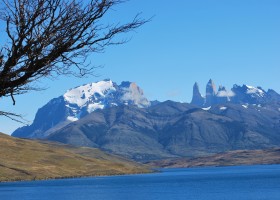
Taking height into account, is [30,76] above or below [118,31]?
below

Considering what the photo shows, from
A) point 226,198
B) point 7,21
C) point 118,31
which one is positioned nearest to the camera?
point 7,21

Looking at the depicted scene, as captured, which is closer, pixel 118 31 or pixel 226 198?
pixel 118 31

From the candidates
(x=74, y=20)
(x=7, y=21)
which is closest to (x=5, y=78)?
(x=7, y=21)

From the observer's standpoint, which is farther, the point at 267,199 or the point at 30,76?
the point at 267,199

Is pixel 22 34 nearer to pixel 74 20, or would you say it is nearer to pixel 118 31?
pixel 74 20

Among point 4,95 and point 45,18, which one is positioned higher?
point 45,18

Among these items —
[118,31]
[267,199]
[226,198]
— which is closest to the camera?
[118,31]

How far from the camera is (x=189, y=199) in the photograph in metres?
184

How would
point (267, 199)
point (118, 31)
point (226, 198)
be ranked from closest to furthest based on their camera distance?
1. point (118, 31)
2. point (267, 199)
3. point (226, 198)

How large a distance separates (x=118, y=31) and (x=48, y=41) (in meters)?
2.19

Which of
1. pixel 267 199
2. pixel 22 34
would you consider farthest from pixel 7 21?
pixel 267 199

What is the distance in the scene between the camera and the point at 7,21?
15.1m

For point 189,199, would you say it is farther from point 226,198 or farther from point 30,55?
Answer: point 30,55

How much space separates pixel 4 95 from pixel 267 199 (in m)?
161
